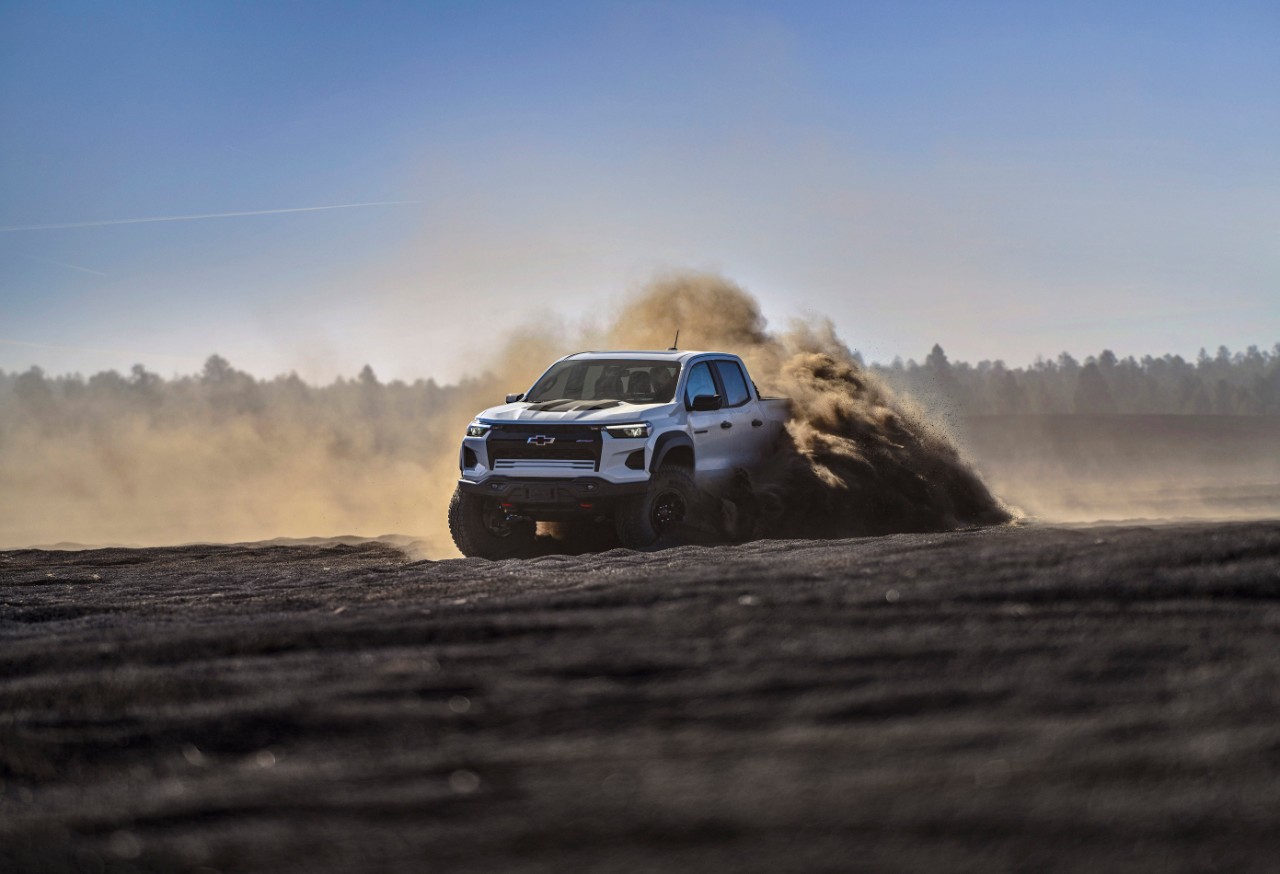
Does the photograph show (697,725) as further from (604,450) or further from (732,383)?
(732,383)

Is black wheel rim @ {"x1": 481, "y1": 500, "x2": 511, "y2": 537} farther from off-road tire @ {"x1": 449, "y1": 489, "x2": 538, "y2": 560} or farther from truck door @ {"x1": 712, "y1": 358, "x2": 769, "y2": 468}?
truck door @ {"x1": 712, "y1": 358, "x2": 769, "y2": 468}

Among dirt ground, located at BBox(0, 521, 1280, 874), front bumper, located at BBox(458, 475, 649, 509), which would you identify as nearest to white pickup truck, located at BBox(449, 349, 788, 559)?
front bumper, located at BBox(458, 475, 649, 509)

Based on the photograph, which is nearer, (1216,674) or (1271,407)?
(1216,674)

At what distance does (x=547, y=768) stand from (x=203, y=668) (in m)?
2.42

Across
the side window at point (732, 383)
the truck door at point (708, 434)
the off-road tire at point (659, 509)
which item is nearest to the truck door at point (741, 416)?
the side window at point (732, 383)

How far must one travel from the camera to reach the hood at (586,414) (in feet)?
41.7

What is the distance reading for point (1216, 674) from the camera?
17.0 ft

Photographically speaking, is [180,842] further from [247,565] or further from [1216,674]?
[247,565]

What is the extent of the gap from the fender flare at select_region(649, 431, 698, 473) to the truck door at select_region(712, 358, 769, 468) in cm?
93

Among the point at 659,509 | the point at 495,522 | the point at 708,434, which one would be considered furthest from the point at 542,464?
the point at 708,434

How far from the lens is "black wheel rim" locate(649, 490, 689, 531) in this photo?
12805mm

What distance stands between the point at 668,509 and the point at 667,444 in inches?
25.2

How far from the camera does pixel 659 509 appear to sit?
12859 millimetres

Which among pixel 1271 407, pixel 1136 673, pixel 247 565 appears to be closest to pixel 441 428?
pixel 247 565
